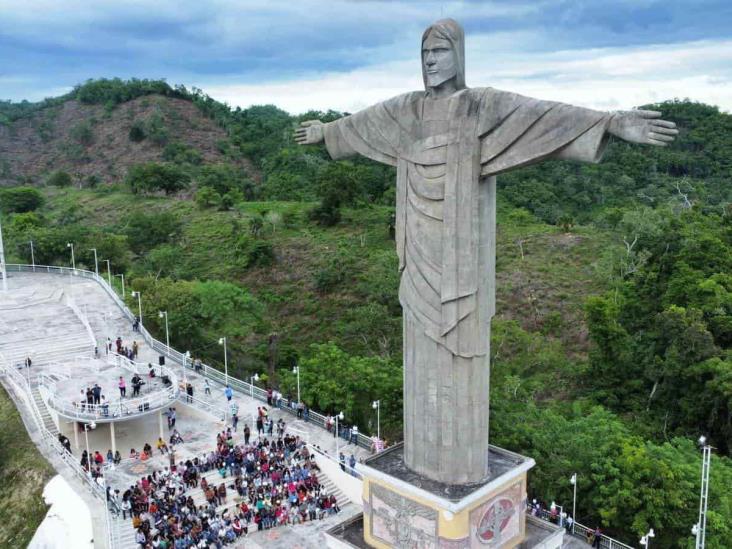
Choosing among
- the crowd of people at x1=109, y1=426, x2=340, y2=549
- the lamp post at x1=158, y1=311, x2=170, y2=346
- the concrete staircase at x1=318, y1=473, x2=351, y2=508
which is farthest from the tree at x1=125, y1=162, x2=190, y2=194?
the concrete staircase at x1=318, y1=473, x2=351, y2=508

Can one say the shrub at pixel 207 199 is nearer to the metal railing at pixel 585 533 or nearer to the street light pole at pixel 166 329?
the street light pole at pixel 166 329

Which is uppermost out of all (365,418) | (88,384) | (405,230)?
(405,230)

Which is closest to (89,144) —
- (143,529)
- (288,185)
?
(288,185)

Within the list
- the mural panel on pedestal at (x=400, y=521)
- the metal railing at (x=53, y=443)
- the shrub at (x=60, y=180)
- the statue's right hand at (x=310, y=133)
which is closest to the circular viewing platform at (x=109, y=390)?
the metal railing at (x=53, y=443)

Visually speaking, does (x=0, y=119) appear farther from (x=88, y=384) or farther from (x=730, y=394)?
(x=730, y=394)

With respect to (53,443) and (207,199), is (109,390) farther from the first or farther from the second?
(207,199)

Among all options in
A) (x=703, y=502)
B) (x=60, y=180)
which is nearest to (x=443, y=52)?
(x=703, y=502)
